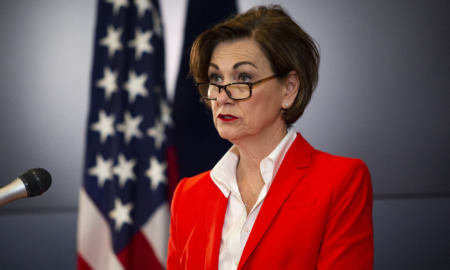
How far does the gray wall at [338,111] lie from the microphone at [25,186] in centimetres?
168

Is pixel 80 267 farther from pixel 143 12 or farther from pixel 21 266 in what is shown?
pixel 143 12

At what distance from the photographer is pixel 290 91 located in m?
1.60

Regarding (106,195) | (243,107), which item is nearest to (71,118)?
(106,195)

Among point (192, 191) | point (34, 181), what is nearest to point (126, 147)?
point (192, 191)

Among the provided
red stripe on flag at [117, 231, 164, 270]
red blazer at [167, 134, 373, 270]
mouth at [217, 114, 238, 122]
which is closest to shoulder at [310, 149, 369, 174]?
red blazer at [167, 134, 373, 270]

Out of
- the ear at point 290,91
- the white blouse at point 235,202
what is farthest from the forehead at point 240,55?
the white blouse at point 235,202

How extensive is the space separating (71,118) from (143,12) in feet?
2.28

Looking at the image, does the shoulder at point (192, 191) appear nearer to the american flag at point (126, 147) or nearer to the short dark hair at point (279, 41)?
the short dark hair at point (279, 41)

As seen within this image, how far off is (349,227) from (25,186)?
0.86 m

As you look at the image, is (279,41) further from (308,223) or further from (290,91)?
(308,223)

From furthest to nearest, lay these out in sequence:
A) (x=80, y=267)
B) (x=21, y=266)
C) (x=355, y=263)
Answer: (x=21, y=266) < (x=80, y=267) < (x=355, y=263)

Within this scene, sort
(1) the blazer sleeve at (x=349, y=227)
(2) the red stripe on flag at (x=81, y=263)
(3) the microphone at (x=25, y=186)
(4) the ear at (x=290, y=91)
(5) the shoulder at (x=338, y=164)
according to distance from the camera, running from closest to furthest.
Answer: (3) the microphone at (x=25, y=186), (1) the blazer sleeve at (x=349, y=227), (5) the shoulder at (x=338, y=164), (4) the ear at (x=290, y=91), (2) the red stripe on flag at (x=81, y=263)

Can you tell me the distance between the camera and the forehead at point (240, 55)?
153 centimetres

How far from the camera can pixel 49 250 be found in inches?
103
